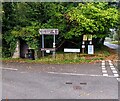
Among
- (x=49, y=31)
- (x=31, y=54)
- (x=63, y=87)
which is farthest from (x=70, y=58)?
(x=63, y=87)

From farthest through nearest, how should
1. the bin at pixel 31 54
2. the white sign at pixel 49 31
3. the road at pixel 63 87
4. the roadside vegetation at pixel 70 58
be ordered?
the bin at pixel 31 54 → the white sign at pixel 49 31 → the roadside vegetation at pixel 70 58 → the road at pixel 63 87

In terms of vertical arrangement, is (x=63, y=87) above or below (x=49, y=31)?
below

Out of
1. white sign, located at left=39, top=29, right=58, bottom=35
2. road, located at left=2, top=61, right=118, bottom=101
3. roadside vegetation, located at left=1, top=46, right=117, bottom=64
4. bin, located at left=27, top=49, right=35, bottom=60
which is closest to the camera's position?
road, located at left=2, top=61, right=118, bottom=101

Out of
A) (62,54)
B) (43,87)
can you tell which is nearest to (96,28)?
(62,54)

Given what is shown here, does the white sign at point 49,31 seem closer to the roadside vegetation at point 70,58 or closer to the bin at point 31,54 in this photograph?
the roadside vegetation at point 70,58

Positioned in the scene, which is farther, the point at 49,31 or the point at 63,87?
the point at 49,31

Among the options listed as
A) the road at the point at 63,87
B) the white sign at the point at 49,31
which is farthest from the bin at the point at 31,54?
the road at the point at 63,87

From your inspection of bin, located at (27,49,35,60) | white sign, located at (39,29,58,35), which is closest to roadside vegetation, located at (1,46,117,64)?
bin, located at (27,49,35,60)

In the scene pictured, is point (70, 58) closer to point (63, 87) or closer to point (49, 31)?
point (49, 31)

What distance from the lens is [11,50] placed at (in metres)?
20.3

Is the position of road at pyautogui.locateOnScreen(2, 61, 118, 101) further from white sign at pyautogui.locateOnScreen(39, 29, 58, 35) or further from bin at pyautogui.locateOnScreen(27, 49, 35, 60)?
bin at pyautogui.locateOnScreen(27, 49, 35, 60)

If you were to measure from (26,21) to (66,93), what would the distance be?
12.6 m

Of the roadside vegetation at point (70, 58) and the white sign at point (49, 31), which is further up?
the white sign at point (49, 31)

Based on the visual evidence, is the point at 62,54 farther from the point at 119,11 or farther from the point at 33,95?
the point at 33,95
